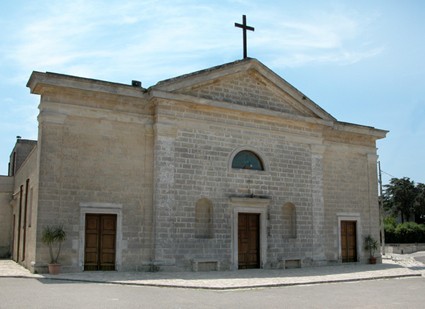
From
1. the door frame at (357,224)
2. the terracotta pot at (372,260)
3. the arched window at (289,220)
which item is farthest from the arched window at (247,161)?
the terracotta pot at (372,260)

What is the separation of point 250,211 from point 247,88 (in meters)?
4.87

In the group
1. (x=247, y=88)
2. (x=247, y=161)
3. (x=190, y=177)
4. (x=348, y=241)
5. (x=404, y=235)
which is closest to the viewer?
(x=190, y=177)

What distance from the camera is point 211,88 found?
1870 centimetres

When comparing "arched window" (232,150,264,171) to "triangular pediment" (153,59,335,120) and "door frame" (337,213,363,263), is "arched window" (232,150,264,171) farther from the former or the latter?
"door frame" (337,213,363,263)

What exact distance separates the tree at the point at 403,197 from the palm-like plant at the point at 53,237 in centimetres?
5344

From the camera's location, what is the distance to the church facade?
1584cm

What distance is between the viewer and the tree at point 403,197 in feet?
199

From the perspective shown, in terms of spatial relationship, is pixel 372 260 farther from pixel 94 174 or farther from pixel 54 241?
pixel 54 241

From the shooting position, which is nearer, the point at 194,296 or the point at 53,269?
the point at 194,296

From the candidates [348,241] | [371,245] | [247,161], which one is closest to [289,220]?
[247,161]

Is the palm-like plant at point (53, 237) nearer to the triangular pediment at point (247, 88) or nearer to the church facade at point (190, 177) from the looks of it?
the church facade at point (190, 177)

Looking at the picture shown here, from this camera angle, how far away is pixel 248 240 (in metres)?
18.9

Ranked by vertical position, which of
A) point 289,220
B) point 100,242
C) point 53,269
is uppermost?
point 289,220

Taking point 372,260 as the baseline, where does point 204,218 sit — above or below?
above
